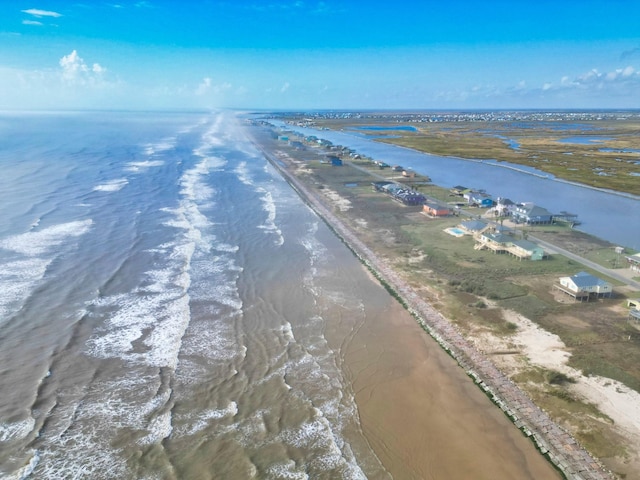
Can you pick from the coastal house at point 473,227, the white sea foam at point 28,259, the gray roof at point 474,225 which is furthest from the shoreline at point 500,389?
the white sea foam at point 28,259

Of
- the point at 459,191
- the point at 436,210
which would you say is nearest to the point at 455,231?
the point at 436,210

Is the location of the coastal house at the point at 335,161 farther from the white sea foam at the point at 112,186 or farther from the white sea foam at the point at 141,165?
the white sea foam at the point at 112,186

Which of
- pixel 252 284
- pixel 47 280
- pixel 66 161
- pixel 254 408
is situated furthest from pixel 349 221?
pixel 66 161

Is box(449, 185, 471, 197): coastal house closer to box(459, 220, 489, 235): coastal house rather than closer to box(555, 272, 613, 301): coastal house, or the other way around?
box(459, 220, 489, 235): coastal house

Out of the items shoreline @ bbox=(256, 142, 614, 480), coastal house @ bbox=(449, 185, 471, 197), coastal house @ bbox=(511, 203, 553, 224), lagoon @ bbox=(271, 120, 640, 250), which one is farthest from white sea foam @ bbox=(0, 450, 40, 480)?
coastal house @ bbox=(449, 185, 471, 197)

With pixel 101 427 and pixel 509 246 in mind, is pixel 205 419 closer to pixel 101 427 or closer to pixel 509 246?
pixel 101 427

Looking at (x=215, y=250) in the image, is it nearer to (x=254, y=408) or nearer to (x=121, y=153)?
(x=254, y=408)
